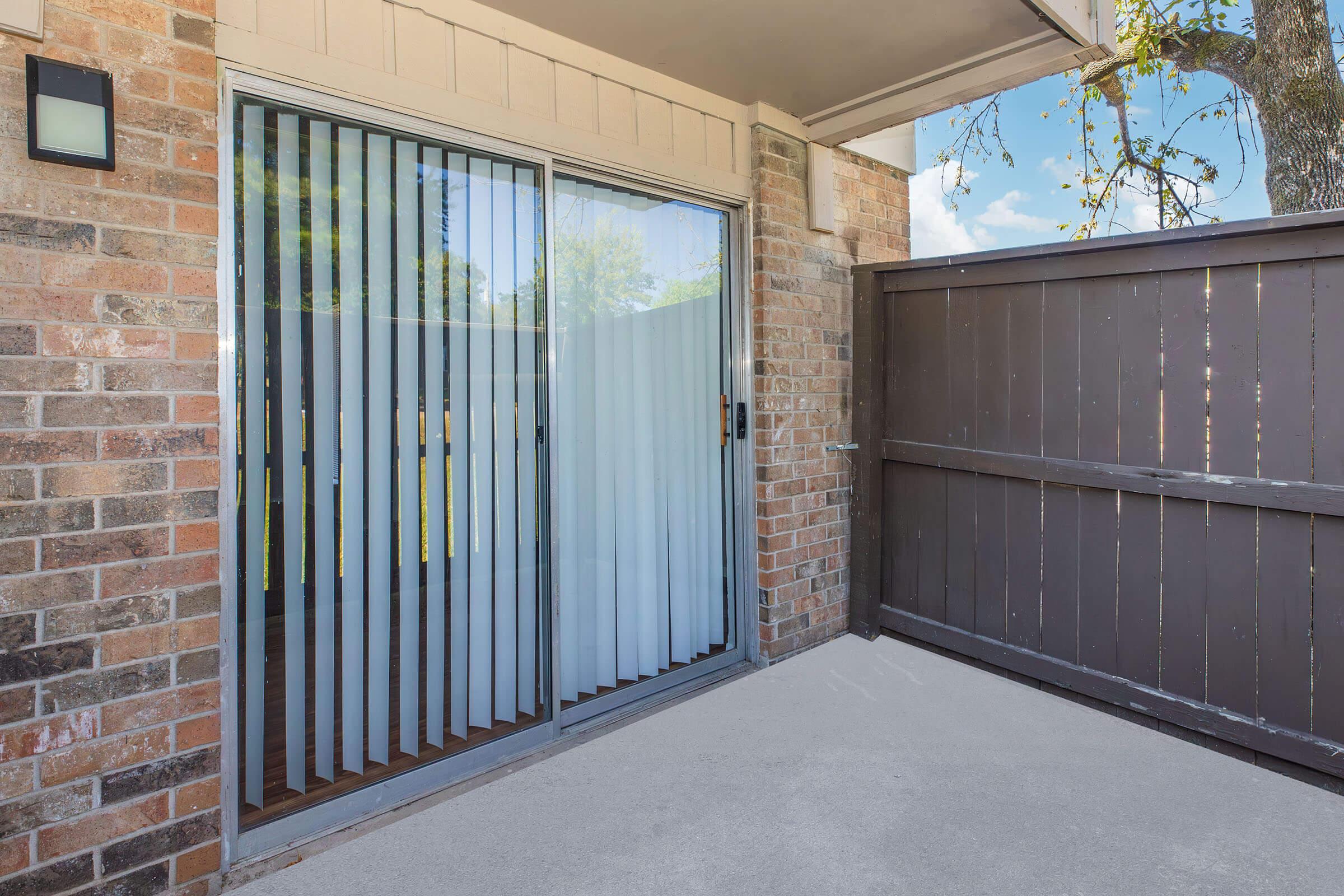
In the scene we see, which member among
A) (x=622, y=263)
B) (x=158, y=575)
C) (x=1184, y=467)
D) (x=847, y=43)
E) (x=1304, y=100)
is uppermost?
(x=1304, y=100)

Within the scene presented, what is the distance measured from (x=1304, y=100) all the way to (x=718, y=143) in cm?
440

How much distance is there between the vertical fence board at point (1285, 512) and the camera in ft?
7.31

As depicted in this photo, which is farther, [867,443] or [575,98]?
[867,443]

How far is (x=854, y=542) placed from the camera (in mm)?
3643

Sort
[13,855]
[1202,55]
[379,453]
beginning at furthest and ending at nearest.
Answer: [1202,55] → [379,453] → [13,855]

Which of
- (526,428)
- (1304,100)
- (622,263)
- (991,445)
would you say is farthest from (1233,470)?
(1304,100)

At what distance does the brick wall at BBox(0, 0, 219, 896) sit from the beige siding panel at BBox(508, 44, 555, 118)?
89cm

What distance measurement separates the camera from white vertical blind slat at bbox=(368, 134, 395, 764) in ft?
7.02

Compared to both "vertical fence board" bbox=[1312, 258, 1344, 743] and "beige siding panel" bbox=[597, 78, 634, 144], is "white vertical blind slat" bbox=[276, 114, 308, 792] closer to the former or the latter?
"beige siding panel" bbox=[597, 78, 634, 144]

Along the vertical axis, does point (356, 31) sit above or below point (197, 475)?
above

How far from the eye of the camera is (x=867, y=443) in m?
3.56

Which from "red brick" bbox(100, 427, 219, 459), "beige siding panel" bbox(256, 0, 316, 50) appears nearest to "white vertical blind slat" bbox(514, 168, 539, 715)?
"beige siding panel" bbox(256, 0, 316, 50)

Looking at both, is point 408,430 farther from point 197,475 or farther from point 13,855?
point 13,855

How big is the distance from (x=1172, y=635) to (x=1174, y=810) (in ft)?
2.20
